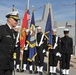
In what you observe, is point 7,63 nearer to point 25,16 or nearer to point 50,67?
→ point 50,67

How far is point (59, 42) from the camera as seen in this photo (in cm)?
934

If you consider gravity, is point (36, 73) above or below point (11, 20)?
Result: below

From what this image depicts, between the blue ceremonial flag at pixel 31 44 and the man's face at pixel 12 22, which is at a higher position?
the man's face at pixel 12 22

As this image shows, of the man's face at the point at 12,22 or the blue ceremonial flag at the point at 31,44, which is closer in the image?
the man's face at the point at 12,22

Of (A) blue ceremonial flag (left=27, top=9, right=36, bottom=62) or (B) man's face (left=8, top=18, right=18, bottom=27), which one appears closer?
(B) man's face (left=8, top=18, right=18, bottom=27)

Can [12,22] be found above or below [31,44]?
above

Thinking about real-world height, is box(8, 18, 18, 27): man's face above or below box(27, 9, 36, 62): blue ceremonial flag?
above

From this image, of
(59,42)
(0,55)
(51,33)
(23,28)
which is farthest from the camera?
(23,28)

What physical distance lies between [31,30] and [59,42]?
1650 millimetres

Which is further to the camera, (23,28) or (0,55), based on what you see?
(23,28)

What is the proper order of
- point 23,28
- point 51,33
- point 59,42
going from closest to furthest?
1. point 59,42
2. point 51,33
3. point 23,28

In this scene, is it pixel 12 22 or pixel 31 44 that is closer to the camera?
pixel 12 22

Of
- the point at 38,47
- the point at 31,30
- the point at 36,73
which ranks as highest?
the point at 31,30

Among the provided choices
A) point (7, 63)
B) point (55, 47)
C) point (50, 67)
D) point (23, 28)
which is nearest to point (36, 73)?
point (50, 67)
